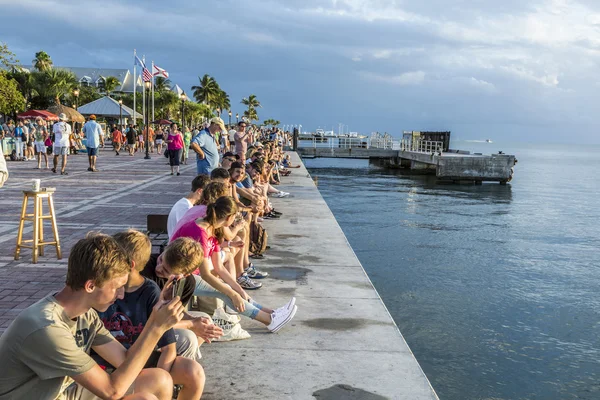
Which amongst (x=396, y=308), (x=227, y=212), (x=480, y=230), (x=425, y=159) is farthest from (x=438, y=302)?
(x=425, y=159)

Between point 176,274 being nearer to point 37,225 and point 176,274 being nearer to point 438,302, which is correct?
point 37,225

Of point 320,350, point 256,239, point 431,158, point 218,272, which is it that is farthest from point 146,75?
point 320,350

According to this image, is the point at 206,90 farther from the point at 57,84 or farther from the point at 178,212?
the point at 178,212

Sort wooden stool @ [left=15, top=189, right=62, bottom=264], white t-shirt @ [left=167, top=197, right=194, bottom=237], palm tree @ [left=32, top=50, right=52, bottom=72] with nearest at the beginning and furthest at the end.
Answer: white t-shirt @ [left=167, top=197, right=194, bottom=237], wooden stool @ [left=15, top=189, right=62, bottom=264], palm tree @ [left=32, top=50, right=52, bottom=72]

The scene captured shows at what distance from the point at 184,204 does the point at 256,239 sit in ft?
7.14

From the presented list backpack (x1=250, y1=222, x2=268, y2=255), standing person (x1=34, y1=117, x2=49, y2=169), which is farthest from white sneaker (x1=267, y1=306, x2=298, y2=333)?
standing person (x1=34, y1=117, x2=49, y2=169)

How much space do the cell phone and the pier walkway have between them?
42.3 inches

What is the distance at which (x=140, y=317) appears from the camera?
312 cm

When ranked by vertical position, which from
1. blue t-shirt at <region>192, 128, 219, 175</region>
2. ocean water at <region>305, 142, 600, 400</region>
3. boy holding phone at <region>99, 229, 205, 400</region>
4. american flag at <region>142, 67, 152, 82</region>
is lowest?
ocean water at <region>305, 142, 600, 400</region>

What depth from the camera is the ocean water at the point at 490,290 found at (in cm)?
643

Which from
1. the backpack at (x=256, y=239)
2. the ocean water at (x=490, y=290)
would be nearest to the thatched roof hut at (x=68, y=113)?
the ocean water at (x=490, y=290)

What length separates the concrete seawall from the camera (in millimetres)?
3975

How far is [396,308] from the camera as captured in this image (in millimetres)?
8750

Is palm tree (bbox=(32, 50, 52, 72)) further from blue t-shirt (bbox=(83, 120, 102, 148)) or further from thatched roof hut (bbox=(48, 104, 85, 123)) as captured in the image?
blue t-shirt (bbox=(83, 120, 102, 148))
